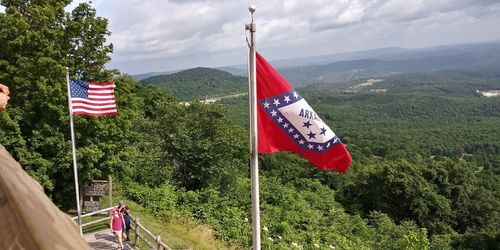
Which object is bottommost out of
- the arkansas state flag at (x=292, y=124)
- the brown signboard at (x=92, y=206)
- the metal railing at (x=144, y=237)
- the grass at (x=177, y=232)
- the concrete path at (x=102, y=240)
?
the grass at (x=177, y=232)

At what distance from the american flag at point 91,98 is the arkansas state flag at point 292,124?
6887mm

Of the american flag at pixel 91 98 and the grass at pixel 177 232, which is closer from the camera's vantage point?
the american flag at pixel 91 98

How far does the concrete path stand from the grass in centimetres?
63

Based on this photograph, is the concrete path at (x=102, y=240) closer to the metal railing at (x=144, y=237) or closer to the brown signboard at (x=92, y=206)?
the metal railing at (x=144, y=237)

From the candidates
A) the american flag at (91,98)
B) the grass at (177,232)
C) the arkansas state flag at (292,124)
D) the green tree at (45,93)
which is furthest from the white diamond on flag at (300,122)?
the green tree at (45,93)

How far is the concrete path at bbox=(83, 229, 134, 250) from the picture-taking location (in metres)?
14.2

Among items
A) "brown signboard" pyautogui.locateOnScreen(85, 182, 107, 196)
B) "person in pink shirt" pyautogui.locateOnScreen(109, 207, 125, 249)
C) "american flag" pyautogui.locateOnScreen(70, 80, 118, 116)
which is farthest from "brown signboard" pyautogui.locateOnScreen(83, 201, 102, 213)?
"american flag" pyautogui.locateOnScreen(70, 80, 118, 116)

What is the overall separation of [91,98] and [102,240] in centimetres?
563

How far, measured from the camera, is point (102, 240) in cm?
1493

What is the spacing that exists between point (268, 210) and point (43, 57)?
14.0 metres

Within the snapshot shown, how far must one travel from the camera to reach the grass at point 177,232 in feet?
50.1

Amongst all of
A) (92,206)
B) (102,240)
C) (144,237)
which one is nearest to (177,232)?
(144,237)

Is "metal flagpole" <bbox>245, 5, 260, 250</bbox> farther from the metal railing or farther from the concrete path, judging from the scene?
the concrete path

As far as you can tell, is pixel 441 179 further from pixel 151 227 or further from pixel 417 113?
pixel 417 113
